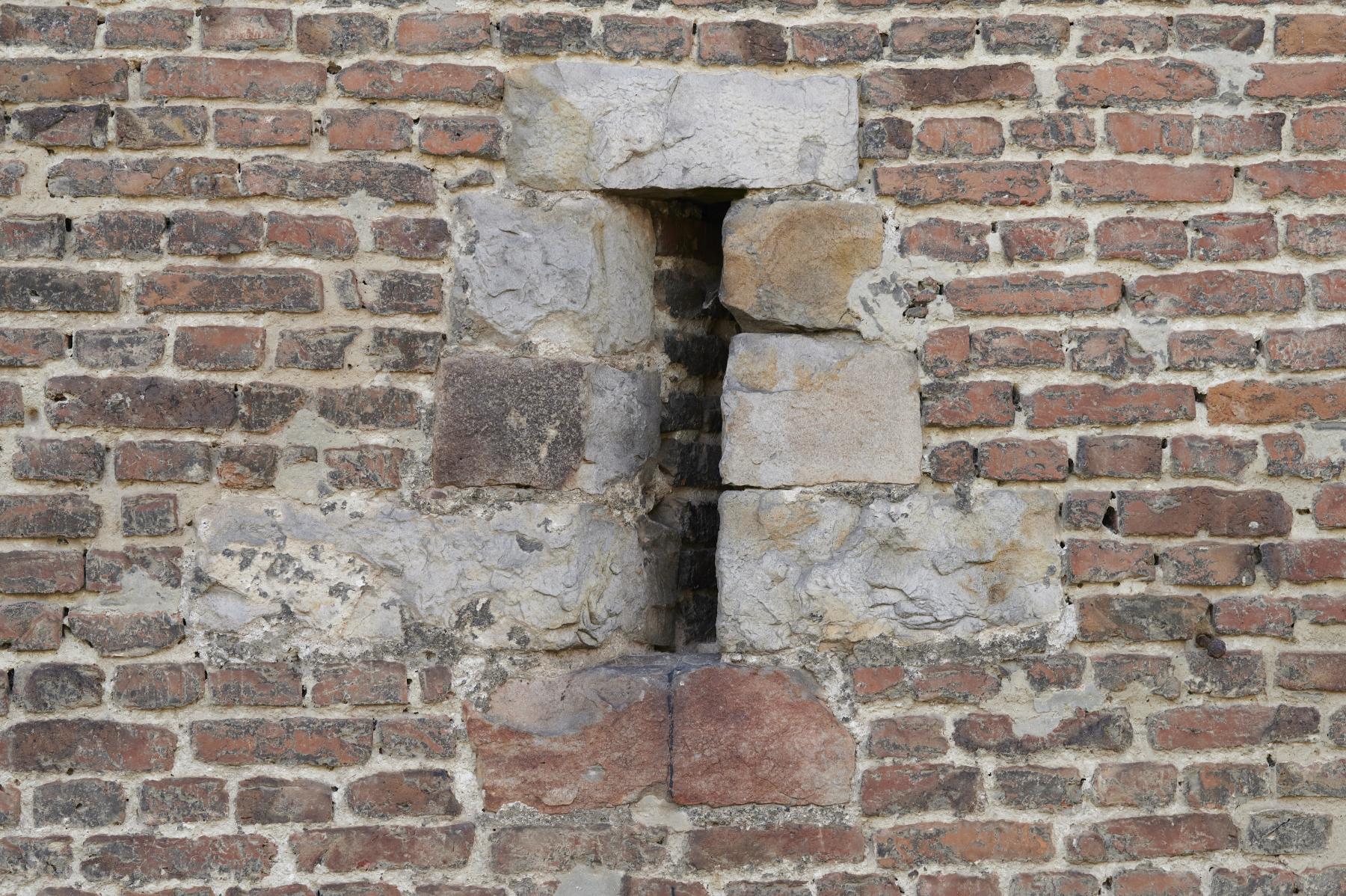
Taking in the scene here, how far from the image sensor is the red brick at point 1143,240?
238 cm

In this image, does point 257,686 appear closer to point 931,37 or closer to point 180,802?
point 180,802

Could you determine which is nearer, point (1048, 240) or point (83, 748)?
point (83, 748)

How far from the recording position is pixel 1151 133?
7.85 ft

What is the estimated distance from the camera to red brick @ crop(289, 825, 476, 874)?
2295 millimetres

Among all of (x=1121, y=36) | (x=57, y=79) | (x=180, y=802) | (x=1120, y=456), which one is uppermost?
(x=1121, y=36)

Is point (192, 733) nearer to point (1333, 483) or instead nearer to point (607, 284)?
point (607, 284)

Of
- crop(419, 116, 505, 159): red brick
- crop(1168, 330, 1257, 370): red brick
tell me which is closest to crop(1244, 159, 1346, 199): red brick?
crop(1168, 330, 1257, 370): red brick

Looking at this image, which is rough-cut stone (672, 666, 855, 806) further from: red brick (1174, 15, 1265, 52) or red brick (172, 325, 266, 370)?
red brick (1174, 15, 1265, 52)

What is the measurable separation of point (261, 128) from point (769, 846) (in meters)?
1.68

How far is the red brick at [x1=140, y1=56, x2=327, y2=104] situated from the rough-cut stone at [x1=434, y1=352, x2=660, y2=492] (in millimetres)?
622

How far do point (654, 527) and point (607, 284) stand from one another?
51 cm

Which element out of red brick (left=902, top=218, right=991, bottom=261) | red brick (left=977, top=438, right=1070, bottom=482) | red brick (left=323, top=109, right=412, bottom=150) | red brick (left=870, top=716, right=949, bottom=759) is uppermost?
red brick (left=323, top=109, right=412, bottom=150)

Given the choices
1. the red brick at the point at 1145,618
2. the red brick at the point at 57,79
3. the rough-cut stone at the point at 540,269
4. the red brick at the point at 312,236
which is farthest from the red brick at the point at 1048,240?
the red brick at the point at 57,79

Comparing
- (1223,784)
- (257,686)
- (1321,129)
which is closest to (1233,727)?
(1223,784)
